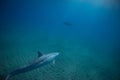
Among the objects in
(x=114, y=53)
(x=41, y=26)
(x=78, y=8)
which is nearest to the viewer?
(x=41, y=26)

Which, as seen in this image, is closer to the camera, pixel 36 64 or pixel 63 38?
pixel 36 64

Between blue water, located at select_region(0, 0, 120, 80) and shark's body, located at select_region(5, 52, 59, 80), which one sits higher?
blue water, located at select_region(0, 0, 120, 80)

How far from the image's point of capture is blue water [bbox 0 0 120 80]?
331 cm

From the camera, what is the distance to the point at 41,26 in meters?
3.44

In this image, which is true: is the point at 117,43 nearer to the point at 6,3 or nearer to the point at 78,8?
the point at 78,8

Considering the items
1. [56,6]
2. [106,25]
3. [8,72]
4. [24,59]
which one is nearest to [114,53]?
[106,25]

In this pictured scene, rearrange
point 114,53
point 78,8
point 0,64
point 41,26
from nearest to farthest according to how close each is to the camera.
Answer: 1. point 0,64
2. point 41,26
3. point 78,8
4. point 114,53

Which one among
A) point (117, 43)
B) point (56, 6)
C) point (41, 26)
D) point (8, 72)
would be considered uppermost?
point (56, 6)

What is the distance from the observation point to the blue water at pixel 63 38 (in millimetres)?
3311

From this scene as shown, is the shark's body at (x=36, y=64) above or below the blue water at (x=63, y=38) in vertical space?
below

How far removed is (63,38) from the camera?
3.53 m

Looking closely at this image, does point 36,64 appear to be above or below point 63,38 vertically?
below

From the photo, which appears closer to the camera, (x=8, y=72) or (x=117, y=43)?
(x=8, y=72)

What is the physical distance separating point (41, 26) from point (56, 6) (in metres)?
0.44
